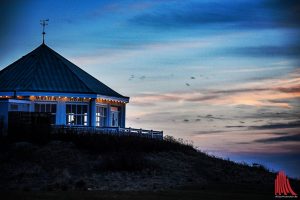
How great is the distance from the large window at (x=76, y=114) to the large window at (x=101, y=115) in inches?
63.6

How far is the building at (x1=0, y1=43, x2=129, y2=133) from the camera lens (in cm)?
4559

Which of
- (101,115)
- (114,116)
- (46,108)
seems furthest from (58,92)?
(114,116)

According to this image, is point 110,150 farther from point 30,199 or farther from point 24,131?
point 30,199

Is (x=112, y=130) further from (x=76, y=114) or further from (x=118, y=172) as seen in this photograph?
(x=118, y=172)

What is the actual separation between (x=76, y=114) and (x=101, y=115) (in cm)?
312

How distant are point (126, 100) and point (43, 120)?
13.5 m

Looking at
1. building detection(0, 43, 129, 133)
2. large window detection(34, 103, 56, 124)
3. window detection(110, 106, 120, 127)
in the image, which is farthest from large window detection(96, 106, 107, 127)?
large window detection(34, 103, 56, 124)

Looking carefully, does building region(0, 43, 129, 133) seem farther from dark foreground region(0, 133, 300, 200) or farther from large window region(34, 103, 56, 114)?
dark foreground region(0, 133, 300, 200)

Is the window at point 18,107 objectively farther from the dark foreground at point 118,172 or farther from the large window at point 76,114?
the dark foreground at point 118,172

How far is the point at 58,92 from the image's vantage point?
45.8 m

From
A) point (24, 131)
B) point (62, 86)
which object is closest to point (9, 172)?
point (24, 131)

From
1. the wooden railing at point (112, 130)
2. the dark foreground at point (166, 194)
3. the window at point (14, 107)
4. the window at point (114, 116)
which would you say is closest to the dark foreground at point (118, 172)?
the dark foreground at point (166, 194)

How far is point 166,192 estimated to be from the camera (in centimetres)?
2688

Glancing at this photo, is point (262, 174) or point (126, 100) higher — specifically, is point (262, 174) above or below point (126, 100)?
below
